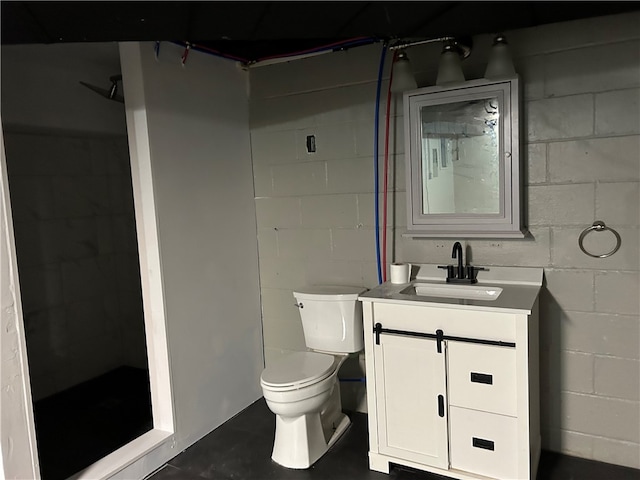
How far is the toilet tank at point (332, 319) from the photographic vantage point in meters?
2.66

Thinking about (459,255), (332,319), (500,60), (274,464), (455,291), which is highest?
(500,60)

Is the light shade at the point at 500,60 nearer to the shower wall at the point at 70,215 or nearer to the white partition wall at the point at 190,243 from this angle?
the white partition wall at the point at 190,243

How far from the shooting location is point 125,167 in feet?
12.0

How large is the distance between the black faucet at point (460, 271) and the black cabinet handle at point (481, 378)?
1.70ft

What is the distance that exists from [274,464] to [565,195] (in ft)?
6.31

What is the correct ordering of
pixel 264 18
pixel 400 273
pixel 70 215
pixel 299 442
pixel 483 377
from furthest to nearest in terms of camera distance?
pixel 70 215 < pixel 400 273 < pixel 299 442 < pixel 483 377 < pixel 264 18

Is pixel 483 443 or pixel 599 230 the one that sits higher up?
pixel 599 230

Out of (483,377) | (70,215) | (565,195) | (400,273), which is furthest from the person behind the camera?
(70,215)

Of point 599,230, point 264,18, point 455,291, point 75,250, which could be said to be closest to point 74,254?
point 75,250

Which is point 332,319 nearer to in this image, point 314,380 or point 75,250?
point 314,380

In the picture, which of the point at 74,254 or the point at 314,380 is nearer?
the point at 314,380

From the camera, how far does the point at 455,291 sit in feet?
8.08

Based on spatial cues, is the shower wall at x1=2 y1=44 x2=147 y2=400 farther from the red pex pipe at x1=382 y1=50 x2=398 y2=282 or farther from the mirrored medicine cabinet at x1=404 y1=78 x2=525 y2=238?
the mirrored medicine cabinet at x1=404 y1=78 x2=525 y2=238

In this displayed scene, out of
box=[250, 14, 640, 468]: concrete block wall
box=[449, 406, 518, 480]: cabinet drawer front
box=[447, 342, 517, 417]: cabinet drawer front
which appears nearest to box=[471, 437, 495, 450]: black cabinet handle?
box=[449, 406, 518, 480]: cabinet drawer front
